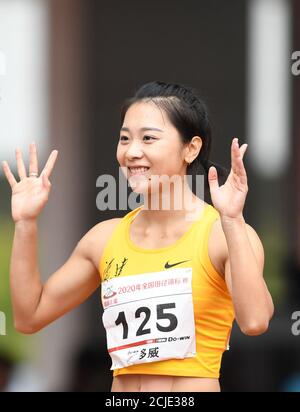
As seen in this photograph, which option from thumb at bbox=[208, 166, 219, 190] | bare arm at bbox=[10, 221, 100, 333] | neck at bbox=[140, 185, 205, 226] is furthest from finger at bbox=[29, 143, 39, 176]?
thumb at bbox=[208, 166, 219, 190]

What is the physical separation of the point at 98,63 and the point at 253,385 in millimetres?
2817

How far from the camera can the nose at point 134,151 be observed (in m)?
3.26

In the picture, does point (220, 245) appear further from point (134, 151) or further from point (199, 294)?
point (134, 151)

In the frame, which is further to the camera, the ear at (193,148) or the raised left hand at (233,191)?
the ear at (193,148)

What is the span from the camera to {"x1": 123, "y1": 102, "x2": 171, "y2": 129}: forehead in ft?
10.9

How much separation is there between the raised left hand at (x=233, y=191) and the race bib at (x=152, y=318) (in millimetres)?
318

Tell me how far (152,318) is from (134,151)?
21.9 inches

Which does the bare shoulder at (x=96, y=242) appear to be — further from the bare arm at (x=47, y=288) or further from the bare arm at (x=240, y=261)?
the bare arm at (x=240, y=261)

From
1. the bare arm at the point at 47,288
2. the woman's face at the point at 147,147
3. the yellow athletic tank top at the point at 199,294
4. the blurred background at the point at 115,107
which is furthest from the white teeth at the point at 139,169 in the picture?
the blurred background at the point at 115,107

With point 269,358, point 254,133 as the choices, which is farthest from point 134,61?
point 269,358

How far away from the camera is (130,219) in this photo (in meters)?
3.53

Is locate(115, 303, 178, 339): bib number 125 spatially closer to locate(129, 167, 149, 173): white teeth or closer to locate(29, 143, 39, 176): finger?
locate(129, 167, 149, 173): white teeth

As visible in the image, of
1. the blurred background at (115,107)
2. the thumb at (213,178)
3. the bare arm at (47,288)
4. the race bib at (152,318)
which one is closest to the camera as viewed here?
the thumb at (213,178)

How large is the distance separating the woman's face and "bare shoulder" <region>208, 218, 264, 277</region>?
0.90 feet
